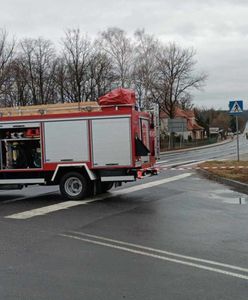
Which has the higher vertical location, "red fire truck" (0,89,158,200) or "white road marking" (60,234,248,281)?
"red fire truck" (0,89,158,200)

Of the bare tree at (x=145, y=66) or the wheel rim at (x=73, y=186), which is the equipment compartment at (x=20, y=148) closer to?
the wheel rim at (x=73, y=186)

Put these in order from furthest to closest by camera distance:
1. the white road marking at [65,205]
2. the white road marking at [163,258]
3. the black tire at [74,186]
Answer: the black tire at [74,186] → the white road marking at [65,205] → the white road marking at [163,258]

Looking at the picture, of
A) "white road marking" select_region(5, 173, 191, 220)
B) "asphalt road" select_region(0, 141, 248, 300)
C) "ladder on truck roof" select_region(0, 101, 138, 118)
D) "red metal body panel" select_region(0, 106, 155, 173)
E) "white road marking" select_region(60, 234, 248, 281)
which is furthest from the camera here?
"ladder on truck roof" select_region(0, 101, 138, 118)

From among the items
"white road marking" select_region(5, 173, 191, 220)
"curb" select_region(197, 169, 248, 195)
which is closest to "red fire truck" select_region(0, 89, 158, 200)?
"white road marking" select_region(5, 173, 191, 220)

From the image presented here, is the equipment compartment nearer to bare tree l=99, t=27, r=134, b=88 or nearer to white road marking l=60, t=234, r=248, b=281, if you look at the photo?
white road marking l=60, t=234, r=248, b=281

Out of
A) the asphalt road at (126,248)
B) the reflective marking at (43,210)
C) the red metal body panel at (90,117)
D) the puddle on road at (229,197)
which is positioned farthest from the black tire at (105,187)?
the puddle on road at (229,197)

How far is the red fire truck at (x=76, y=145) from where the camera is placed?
13.1 meters

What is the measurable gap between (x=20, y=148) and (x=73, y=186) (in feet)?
6.16

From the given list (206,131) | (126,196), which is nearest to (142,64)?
(126,196)

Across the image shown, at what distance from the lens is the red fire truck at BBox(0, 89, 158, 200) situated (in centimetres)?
1309

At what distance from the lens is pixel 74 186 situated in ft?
44.5

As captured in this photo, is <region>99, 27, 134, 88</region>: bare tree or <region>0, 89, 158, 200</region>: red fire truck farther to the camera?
<region>99, 27, 134, 88</region>: bare tree

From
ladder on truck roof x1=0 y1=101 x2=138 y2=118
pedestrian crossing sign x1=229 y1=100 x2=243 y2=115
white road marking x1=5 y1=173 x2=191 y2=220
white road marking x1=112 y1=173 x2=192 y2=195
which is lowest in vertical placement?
white road marking x1=112 y1=173 x2=192 y2=195

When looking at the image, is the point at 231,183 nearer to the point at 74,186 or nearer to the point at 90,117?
the point at 74,186
